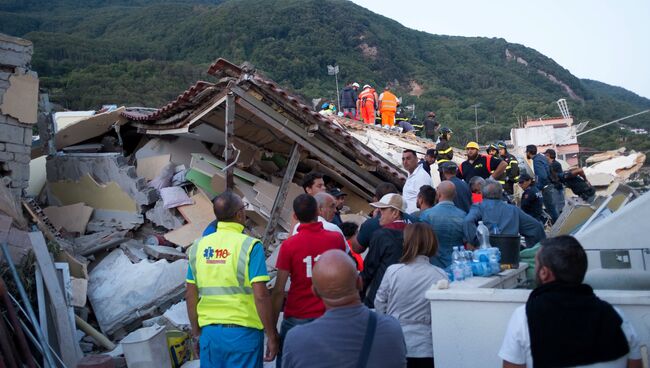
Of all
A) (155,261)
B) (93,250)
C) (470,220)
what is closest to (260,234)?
(155,261)

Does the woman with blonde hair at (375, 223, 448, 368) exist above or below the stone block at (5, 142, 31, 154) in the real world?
below

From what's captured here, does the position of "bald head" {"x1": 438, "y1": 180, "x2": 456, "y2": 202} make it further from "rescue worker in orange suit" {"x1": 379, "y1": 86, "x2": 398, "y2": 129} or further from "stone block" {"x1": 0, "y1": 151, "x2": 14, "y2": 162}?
"rescue worker in orange suit" {"x1": 379, "y1": 86, "x2": 398, "y2": 129}

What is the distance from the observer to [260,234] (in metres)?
9.08

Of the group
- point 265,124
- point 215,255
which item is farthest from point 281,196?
point 215,255

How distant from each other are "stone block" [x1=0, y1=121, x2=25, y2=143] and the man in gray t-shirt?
6.66 meters

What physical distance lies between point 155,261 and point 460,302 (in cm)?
562

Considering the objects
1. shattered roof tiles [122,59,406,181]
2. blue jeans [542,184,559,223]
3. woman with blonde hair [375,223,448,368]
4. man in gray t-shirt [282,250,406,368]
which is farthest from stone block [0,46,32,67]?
blue jeans [542,184,559,223]

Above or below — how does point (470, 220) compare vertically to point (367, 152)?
below

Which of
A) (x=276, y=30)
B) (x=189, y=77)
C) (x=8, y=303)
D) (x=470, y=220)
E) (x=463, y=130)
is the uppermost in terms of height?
(x=276, y=30)

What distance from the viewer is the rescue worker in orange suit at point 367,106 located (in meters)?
17.5

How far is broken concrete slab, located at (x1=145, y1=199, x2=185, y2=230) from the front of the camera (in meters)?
9.10

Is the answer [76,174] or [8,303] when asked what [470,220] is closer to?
[8,303]

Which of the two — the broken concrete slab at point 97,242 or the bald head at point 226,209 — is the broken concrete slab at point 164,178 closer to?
the broken concrete slab at point 97,242

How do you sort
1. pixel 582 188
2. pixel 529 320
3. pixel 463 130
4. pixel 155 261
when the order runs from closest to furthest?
pixel 529 320
pixel 155 261
pixel 582 188
pixel 463 130
